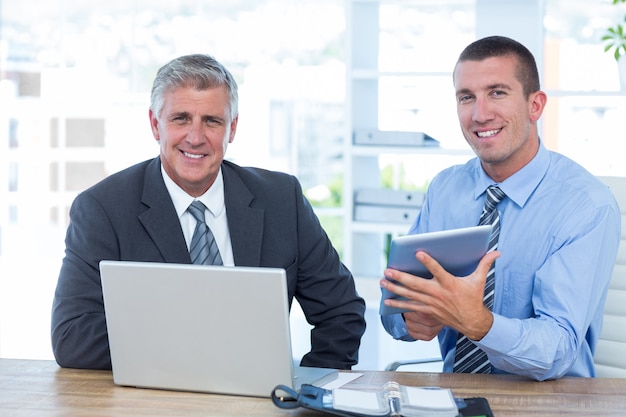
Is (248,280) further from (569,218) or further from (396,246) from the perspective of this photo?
(569,218)

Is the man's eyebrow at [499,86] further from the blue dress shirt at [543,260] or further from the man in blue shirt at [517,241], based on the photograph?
the blue dress shirt at [543,260]

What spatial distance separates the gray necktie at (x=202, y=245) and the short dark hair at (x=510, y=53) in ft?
2.45

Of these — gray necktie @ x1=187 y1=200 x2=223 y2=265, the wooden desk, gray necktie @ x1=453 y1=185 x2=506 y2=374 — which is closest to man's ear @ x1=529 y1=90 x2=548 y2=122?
gray necktie @ x1=453 y1=185 x2=506 y2=374

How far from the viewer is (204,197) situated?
7.13ft

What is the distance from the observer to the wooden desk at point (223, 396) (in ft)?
5.09

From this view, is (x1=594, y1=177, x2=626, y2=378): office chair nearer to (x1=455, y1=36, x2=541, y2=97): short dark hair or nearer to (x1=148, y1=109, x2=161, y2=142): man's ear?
(x1=455, y1=36, x2=541, y2=97): short dark hair

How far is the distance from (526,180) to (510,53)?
1.00 feet

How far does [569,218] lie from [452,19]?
3601 mm

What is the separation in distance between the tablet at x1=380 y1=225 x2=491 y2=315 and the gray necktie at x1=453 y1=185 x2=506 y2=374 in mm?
291

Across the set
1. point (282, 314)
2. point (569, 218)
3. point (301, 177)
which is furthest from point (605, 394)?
point (301, 177)

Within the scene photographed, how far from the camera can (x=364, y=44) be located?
16.1 ft

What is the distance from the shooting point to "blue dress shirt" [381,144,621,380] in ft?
5.81

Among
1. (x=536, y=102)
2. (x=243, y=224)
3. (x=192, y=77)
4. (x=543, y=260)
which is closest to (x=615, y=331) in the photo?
(x=543, y=260)

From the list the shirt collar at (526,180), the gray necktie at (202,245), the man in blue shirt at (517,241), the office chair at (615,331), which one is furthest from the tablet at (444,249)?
the office chair at (615,331)
